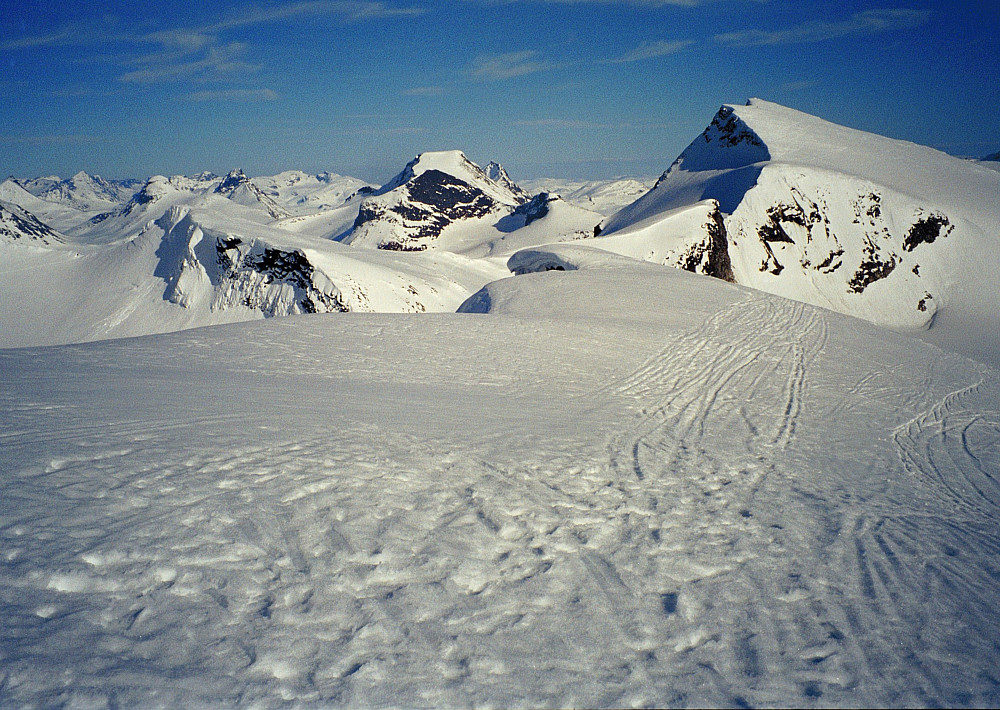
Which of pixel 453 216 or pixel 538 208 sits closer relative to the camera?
pixel 538 208

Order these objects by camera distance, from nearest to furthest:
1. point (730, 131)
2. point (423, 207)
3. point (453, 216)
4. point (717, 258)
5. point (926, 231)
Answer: point (717, 258)
point (926, 231)
point (730, 131)
point (423, 207)
point (453, 216)

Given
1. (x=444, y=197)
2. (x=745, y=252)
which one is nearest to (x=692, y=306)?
(x=745, y=252)

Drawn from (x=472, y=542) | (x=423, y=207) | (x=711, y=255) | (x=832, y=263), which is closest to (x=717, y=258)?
(x=711, y=255)

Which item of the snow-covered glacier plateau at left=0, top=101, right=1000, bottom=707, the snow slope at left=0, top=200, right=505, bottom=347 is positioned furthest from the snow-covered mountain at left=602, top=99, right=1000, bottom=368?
the snow-covered glacier plateau at left=0, top=101, right=1000, bottom=707

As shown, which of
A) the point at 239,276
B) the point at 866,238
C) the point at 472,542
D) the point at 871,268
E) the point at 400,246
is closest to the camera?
the point at 472,542

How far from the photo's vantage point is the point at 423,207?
5030 inches

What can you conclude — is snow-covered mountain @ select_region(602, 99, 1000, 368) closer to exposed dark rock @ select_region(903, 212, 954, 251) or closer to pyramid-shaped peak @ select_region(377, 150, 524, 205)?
exposed dark rock @ select_region(903, 212, 954, 251)

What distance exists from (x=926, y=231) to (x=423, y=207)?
317 ft

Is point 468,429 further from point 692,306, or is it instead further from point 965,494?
point 692,306

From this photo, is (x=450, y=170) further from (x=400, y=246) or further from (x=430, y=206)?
(x=400, y=246)

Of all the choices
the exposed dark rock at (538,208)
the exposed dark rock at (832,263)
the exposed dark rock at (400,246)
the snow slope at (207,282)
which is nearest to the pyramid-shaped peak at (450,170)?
the exposed dark rock at (400,246)

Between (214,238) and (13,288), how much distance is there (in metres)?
20.2

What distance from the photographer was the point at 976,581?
13.4ft

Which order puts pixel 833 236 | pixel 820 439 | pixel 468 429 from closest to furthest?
pixel 468 429 → pixel 820 439 → pixel 833 236
